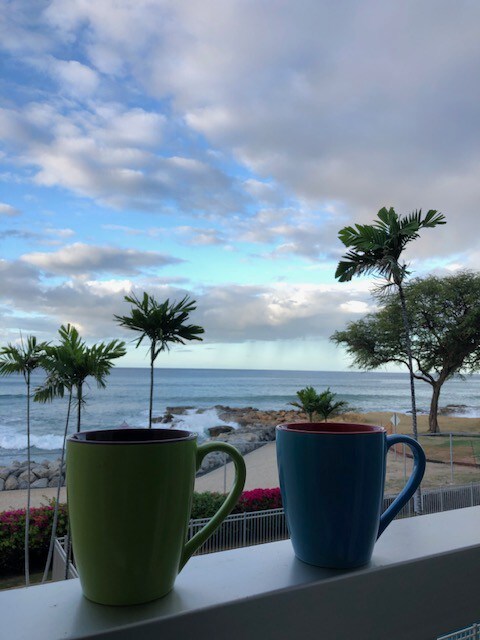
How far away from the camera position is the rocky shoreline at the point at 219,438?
853 centimetres

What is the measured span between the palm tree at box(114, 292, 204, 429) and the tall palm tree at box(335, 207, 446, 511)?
1691 mm

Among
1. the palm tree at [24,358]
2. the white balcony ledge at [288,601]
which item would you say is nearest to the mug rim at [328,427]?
the white balcony ledge at [288,601]

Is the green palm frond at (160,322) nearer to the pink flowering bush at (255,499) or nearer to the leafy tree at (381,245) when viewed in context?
the leafy tree at (381,245)

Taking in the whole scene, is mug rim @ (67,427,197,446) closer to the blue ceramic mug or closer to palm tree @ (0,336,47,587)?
the blue ceramic mug

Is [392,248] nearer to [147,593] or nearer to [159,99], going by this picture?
[159,99]

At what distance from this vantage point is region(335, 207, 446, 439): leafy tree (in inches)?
167

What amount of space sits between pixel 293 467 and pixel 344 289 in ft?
12.8

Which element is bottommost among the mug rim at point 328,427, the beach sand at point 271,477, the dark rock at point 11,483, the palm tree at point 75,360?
the dark rock at point 11,483

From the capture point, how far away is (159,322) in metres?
3.26

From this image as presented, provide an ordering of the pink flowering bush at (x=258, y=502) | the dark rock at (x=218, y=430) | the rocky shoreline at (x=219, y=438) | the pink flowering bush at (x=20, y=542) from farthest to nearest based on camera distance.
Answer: the dark rock at (x=218, y=430) < the rocky shoreline at (x=219, y=438) < the pink flowering bush at (x=258, y=502) < the pink flowering bush at (x=20, y=542)

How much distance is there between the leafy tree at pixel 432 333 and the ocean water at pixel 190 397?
9.80 feet

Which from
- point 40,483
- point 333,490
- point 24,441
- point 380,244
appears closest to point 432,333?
point 380,244

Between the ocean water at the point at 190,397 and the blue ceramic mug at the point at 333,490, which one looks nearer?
the blue ceramic mug at the point at 333,490

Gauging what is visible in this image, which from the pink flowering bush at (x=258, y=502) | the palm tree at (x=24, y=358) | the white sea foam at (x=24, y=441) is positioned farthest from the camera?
the white sea foam at (x=24, y=441)
